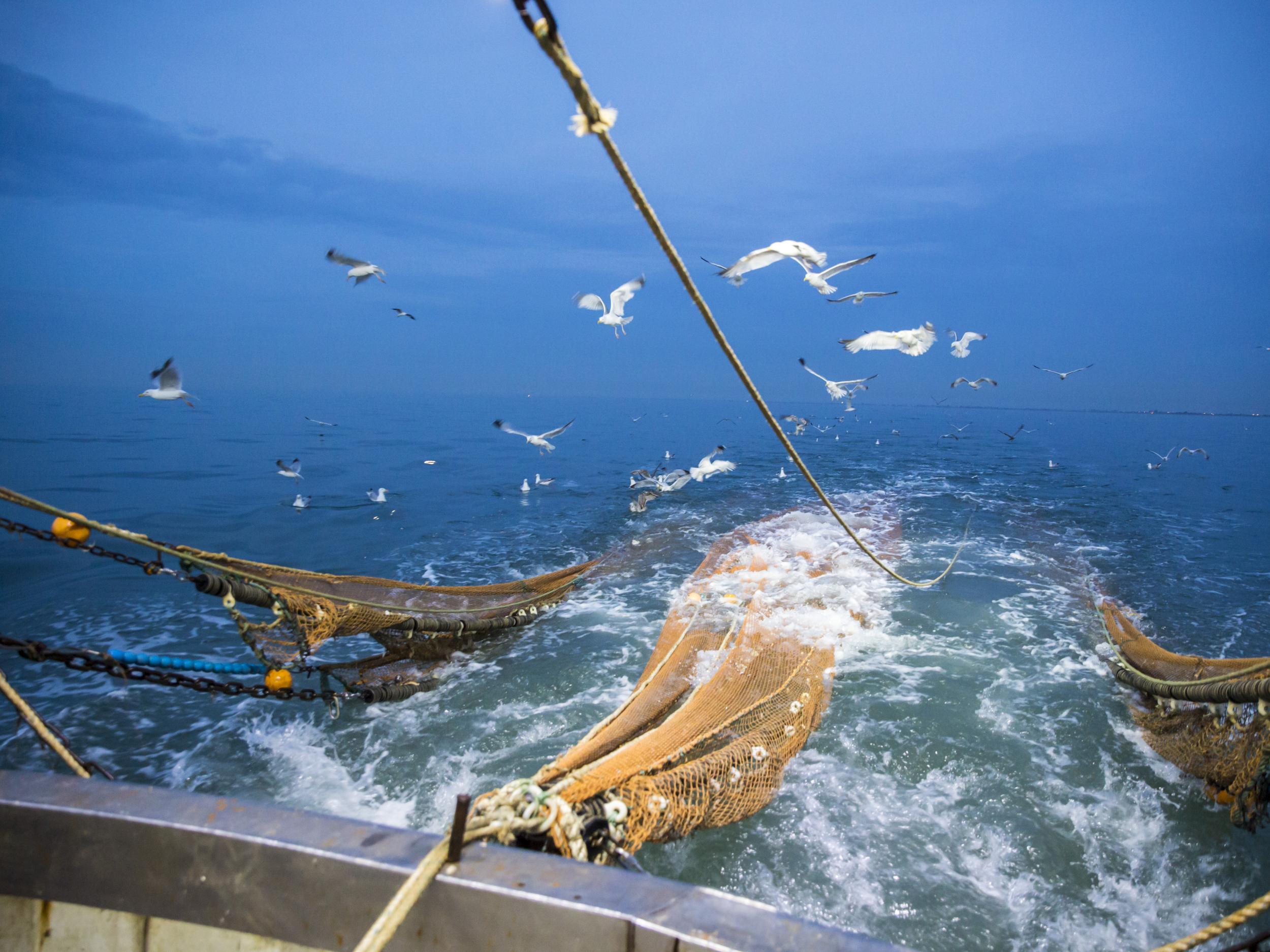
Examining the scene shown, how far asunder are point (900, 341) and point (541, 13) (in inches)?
274

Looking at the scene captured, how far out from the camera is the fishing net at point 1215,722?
3541 mm

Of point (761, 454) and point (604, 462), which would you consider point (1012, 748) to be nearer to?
point (604, 462)

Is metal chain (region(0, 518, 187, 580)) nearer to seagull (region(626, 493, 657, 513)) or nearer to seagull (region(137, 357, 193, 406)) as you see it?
seagull (region(137, 357, 193, 406))

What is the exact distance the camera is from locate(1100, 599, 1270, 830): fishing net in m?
3.54

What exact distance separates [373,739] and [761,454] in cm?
2522

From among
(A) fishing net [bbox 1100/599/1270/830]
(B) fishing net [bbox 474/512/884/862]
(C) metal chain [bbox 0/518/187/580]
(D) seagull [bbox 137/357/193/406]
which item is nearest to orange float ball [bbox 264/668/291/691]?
(C) metal chain [bbox 0/518/187/580]

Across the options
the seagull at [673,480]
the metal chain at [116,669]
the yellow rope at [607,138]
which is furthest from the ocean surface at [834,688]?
the yellow rope at [607,138]

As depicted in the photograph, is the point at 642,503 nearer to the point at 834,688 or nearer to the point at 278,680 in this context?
the point at 834,688

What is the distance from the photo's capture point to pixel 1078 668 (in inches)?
249

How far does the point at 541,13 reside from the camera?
1164mm

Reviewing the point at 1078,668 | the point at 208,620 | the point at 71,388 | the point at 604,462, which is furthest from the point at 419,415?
the point at 71,388

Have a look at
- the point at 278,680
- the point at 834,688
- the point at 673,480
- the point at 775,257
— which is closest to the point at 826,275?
the point at 775,257

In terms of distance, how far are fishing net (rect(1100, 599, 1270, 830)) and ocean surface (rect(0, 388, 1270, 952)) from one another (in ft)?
0.60

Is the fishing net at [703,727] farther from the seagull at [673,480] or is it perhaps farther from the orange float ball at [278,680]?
the seagull at [673,480]
